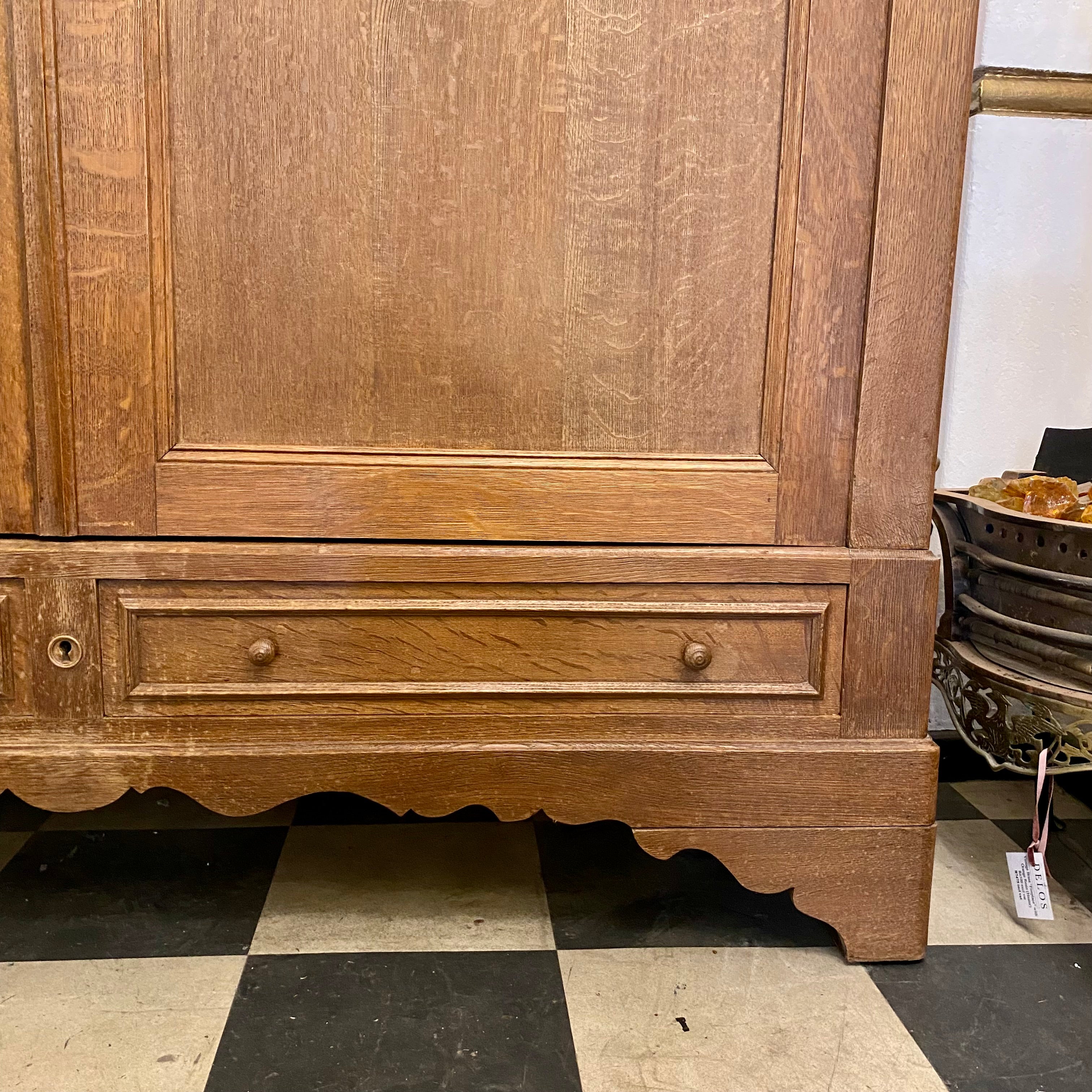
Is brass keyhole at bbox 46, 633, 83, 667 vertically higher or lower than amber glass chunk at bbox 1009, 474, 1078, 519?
lower

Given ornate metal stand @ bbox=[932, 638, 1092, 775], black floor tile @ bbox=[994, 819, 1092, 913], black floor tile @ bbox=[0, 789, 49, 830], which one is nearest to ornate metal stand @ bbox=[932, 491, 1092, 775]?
ornate metal stand @ bbox=[932, 638, 1092, 775]

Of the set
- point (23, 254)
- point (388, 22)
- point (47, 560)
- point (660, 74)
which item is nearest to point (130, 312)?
point (23, 254)

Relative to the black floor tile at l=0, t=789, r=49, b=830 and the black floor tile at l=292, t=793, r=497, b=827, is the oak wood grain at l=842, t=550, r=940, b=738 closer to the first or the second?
the black floor tile at l=292, t=793, r=497, b=827

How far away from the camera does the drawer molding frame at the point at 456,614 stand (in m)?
0.84

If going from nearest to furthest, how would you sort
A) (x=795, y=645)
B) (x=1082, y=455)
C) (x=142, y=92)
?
(x=142, y=92) → (x=795, y=645) → (x=1082, y=455)

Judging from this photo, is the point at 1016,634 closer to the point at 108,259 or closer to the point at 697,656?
the point at 697,656

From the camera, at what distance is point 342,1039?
789mm

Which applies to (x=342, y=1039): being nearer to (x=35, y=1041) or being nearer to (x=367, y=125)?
(x=35, y=1041)

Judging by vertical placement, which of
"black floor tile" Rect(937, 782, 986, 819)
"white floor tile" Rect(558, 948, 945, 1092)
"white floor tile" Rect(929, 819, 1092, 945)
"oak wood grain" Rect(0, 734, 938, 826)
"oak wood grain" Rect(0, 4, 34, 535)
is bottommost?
"black floor tile" Rect(937, 782, 986, 819)

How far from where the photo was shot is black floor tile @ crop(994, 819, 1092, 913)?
3.54 feet

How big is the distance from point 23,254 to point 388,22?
374mm

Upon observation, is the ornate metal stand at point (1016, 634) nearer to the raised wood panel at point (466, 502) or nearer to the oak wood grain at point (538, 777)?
the oak wood grain at point (538, 777)

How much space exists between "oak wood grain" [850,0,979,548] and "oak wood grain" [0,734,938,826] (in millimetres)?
227

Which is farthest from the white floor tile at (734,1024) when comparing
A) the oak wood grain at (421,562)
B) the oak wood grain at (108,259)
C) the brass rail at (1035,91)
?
the brass rail at (1035,91)
